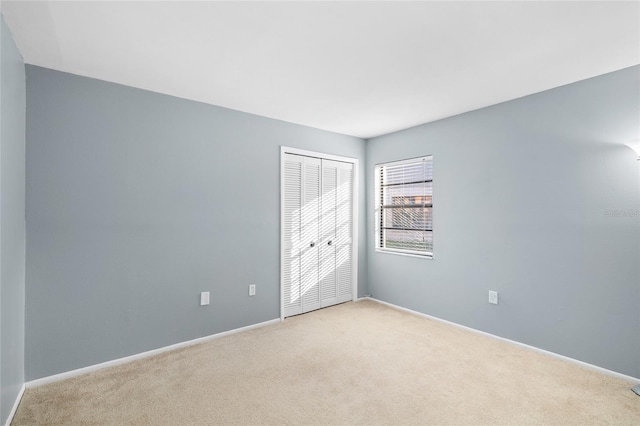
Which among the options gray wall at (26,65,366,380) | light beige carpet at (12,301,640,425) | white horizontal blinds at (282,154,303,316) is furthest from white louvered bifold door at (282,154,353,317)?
light beige carpet at (12,301,640,425)

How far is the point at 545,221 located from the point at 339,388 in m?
2.36

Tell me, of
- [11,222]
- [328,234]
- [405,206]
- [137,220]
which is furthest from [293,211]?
[11,222]

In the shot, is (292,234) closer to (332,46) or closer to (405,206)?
(405,206)

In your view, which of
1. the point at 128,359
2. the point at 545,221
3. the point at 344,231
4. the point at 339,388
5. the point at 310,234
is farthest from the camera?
the point at 344,231

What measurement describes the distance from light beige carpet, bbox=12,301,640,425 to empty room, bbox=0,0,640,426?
0.06 feet

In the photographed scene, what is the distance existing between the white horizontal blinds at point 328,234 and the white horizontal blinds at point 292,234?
1.30ft

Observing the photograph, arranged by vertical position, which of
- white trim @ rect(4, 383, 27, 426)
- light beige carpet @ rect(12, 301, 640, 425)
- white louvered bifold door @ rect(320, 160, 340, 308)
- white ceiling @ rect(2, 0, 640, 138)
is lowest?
light beige carpet @ rect(12, 301, 640, 425)

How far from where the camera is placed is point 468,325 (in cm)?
344

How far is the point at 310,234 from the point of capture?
13.3 feet

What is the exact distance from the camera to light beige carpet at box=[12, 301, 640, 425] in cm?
199

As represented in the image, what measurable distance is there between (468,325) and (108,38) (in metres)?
4.11

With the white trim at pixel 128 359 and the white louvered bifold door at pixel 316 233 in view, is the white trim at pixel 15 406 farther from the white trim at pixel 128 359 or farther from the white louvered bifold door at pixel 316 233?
the white louvered bifold door at pixel 316 233

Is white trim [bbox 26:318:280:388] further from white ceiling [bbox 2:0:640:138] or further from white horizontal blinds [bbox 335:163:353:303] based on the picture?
white ceiling [bbox 2:0:640:138]

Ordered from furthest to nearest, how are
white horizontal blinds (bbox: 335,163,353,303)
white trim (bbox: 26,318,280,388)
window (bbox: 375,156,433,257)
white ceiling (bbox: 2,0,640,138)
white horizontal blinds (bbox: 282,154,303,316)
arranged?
1. white horizontal blinds (bbox: 335,163,353,303)
2. window (bbox: 375,156,433,257)
3. white horizontal blinds (bbox: 282,154,303,316)
4. white trim (bbox: 26,318,280,388)
5. white ceiling (bbox: 2,0,640,138)
